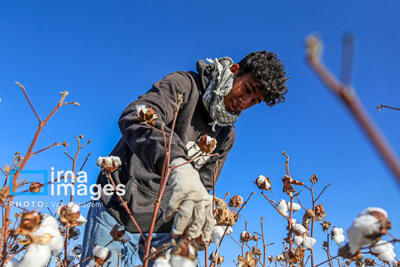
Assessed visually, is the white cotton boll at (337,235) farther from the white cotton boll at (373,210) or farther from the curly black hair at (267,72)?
the white cotton boll at (373,210)

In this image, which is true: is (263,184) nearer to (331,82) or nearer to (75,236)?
(75,236)

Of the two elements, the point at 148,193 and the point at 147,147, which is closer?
the point at 147,147

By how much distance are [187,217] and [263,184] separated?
1.17 meters

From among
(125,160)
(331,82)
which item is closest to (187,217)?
(331,82)

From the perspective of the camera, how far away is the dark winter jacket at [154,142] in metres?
1.49

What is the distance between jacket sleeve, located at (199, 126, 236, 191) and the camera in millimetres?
2498

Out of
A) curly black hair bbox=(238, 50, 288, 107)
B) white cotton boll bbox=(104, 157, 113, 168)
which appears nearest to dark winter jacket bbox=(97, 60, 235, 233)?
white cotton boll bbox=(104, 157, 113, 168)

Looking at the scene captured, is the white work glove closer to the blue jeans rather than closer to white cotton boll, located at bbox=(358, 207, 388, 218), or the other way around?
white cotton boll, located at bbox=(358, 207, 388, 218)

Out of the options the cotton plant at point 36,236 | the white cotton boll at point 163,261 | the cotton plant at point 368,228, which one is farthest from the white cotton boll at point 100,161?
the cotton plant at point 368,228

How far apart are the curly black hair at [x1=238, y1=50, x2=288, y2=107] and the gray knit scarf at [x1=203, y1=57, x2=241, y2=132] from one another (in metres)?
0.17

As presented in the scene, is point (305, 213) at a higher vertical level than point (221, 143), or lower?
lower

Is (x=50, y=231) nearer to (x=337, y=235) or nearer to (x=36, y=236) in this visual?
(x=36, y=236)

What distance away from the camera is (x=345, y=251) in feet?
2.75

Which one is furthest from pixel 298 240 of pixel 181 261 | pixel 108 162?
pixel 181 261
